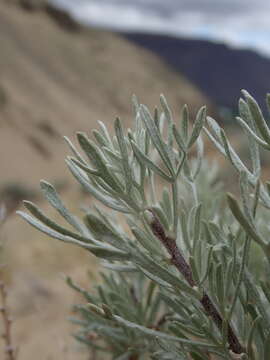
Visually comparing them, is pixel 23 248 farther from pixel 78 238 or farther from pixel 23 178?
pixel 23 178

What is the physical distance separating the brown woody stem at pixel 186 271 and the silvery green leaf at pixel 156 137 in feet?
0.24

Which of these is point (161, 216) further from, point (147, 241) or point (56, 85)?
point (56, 85)

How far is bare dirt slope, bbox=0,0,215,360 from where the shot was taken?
434 cm

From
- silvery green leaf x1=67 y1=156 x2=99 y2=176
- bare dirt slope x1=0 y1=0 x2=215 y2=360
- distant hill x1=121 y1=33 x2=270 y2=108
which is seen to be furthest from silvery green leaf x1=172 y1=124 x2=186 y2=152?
distant hill x1=121 y1=33 x2=270 y2=108

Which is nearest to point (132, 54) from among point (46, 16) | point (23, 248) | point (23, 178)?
point (46, 16)

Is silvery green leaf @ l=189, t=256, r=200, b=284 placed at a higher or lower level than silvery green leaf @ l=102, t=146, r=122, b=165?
lower

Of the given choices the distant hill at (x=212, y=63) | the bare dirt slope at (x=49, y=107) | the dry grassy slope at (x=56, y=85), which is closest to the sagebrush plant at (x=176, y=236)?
the bare dirt slope at (x=49, y=107)

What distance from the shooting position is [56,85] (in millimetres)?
33438

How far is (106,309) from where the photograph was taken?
636 mm

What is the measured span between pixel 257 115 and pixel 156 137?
Result: 119mm

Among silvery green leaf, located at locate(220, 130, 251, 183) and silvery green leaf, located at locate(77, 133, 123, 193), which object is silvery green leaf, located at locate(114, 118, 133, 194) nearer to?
silvery green leaf, located at locate(77, 133, 123, 193)

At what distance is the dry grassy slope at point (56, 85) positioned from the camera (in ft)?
70.0

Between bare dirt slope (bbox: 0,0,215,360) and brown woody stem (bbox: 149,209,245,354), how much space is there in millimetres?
598

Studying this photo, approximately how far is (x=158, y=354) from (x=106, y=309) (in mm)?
124
